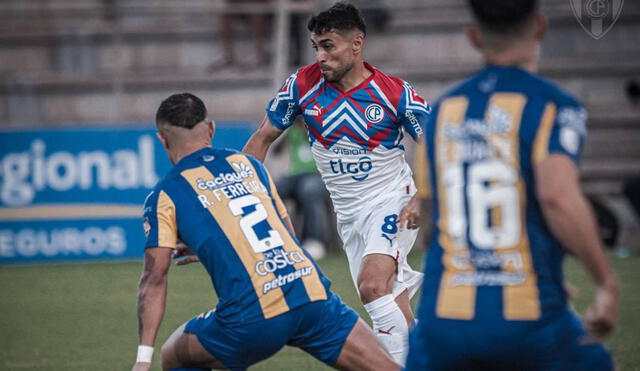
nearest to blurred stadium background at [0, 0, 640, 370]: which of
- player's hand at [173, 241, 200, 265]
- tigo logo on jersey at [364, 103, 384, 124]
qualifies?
tigo logo on jersey at [364, 103, 384, 124]

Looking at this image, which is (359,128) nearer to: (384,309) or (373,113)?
(373,113)

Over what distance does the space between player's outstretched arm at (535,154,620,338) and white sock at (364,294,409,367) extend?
2.97m

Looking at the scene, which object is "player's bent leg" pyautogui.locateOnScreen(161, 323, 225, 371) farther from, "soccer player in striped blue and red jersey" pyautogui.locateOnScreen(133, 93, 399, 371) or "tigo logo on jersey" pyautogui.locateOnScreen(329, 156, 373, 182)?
"tigo logo on jersey" pyautogui.locateOnScreen(329, 156, 373, 182)

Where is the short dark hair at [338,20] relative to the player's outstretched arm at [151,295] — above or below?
above

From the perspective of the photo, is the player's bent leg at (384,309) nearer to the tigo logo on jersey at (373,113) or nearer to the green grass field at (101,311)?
the tigo logo on jersey at (373,113)

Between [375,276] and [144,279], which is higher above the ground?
[144,279]

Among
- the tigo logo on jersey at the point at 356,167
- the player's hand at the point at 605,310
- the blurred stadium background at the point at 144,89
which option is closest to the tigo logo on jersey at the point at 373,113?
the tigo logo on jersey at the point at 356,167

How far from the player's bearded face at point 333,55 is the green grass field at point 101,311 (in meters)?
2.16

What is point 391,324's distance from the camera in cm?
594

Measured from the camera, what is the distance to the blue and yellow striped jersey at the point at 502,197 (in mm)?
3088

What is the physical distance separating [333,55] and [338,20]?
247mm

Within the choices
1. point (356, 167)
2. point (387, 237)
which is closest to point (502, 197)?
point (387, 237)

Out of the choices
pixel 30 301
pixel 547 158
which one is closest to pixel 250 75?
pixel 30 301

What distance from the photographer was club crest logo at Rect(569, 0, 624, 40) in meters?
13.0
